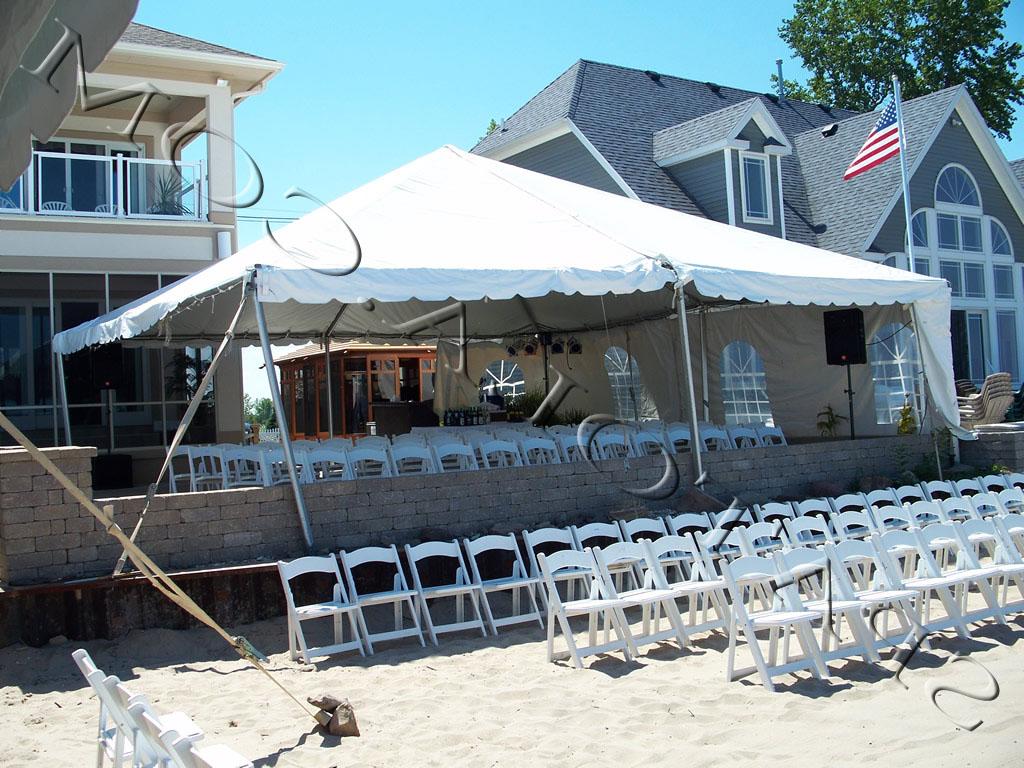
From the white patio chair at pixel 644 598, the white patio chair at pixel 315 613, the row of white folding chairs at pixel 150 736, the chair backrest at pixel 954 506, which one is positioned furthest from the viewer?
the chair backrest at pixel 954 506

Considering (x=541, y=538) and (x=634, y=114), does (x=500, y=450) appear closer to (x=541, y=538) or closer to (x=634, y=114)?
(x=541, y=538)

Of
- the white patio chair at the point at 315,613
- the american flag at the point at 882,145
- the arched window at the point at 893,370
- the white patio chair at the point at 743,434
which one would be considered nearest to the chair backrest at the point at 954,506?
the white patio chair at the point at 743,434

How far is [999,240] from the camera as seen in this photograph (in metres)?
19.2

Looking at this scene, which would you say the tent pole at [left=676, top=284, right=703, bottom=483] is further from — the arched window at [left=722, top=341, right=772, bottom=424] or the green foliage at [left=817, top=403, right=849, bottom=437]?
the arched window at [left=722, top=341, right=772, bottom=424]

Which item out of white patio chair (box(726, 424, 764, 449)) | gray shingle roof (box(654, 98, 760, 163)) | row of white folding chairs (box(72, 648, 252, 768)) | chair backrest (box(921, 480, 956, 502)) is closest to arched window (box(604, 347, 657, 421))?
white patio chair (box(726, 424, 764, 449))

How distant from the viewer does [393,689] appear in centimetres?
554

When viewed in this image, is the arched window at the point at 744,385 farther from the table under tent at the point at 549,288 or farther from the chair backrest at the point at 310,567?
the chair backrest at the point at 310,567

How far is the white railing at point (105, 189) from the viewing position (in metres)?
12.9

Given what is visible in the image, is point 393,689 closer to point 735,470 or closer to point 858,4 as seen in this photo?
point 735,470

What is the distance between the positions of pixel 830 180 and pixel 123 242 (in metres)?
13.5

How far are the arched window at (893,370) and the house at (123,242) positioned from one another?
8.81m

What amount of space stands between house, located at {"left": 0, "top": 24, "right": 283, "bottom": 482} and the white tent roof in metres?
1.32

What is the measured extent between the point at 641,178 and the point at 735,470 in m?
9.39

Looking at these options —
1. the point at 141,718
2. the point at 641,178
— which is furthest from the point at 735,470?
the point at 641,178
